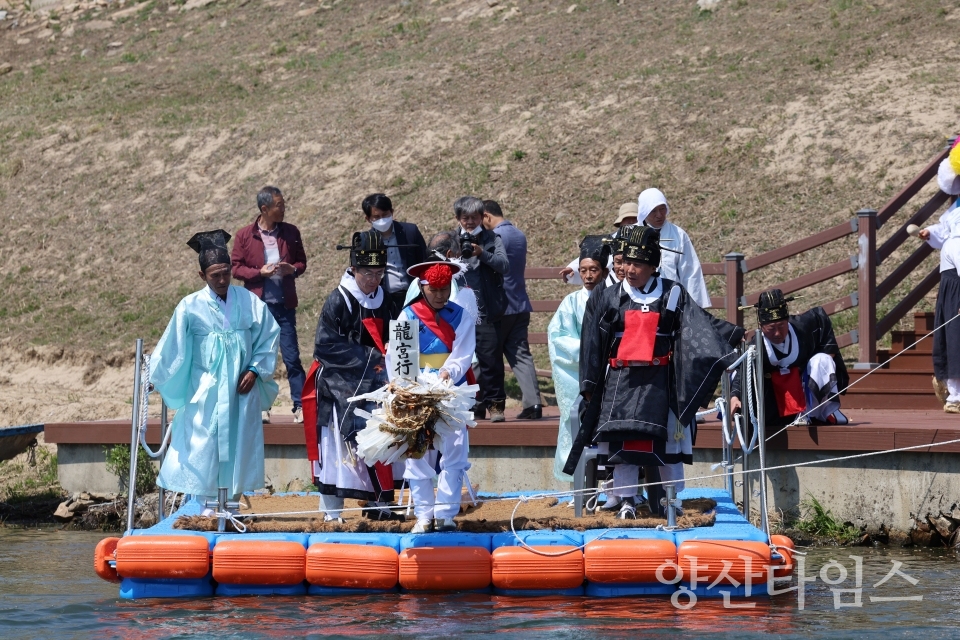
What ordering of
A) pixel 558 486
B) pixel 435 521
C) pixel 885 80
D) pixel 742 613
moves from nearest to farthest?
1. pixel 742 613
2. pixel 435 521
3. pixel 558 486
4. pixel 885 80

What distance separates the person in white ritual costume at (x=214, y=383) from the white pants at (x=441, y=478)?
1.15 metres

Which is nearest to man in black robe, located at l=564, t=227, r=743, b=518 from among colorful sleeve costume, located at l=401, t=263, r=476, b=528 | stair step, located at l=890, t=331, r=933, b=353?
colorful sleeve costume, located at l=401, t=263, r=476, b=528

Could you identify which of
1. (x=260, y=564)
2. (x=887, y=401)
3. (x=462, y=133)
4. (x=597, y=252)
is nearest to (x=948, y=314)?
(x=887, y=401)

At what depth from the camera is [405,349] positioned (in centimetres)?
717

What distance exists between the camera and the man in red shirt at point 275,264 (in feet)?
34.1

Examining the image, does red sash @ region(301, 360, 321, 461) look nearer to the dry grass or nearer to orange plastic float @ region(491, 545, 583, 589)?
orange plastic float @ region(491, 545, 583, 589)

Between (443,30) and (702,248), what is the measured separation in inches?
424

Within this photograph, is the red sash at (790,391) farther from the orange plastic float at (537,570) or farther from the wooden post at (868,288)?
the orange plastic float at (537,570)

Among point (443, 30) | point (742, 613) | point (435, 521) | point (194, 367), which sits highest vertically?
point (443, 30)

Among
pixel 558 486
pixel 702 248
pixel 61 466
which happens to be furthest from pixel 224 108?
pixel 558 486

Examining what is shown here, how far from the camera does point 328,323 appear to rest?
309 inches

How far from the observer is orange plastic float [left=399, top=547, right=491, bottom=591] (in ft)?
23.2

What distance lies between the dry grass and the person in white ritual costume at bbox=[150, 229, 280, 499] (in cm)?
803

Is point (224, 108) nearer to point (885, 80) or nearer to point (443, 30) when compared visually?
point (443, 30)
